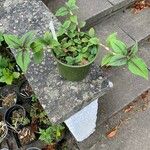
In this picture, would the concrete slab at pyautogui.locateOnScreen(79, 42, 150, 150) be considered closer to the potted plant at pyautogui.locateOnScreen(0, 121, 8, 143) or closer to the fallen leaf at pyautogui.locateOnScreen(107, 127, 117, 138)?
the fallen leaf at pyautogui.locateOnScreen(107, 127, 117, 138)

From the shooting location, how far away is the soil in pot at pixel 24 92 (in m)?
Result: 2.95

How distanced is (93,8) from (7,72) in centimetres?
Answer: 115

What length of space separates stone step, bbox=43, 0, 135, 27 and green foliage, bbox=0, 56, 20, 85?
75 cm

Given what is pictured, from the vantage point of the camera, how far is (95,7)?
3.11m

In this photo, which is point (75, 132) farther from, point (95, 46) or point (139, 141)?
point (95, 46)

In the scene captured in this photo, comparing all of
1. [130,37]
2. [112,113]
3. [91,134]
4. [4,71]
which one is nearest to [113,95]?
[112,113]

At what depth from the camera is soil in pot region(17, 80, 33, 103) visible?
2947 millimetres

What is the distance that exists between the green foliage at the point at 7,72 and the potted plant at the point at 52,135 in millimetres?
Result: 553

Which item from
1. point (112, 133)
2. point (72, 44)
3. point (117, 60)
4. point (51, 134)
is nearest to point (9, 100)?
point (51, 134)

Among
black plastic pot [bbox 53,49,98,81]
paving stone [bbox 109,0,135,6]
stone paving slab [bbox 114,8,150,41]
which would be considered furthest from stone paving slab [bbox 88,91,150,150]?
paving stone [bbox 109,0,135,6]

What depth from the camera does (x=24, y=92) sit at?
297 centimetres

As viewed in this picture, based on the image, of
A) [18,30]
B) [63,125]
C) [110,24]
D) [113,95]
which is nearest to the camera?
[18,30]

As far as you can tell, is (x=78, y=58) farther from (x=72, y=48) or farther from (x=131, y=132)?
(x=131, y=132)

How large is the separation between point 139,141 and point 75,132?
678 mm
